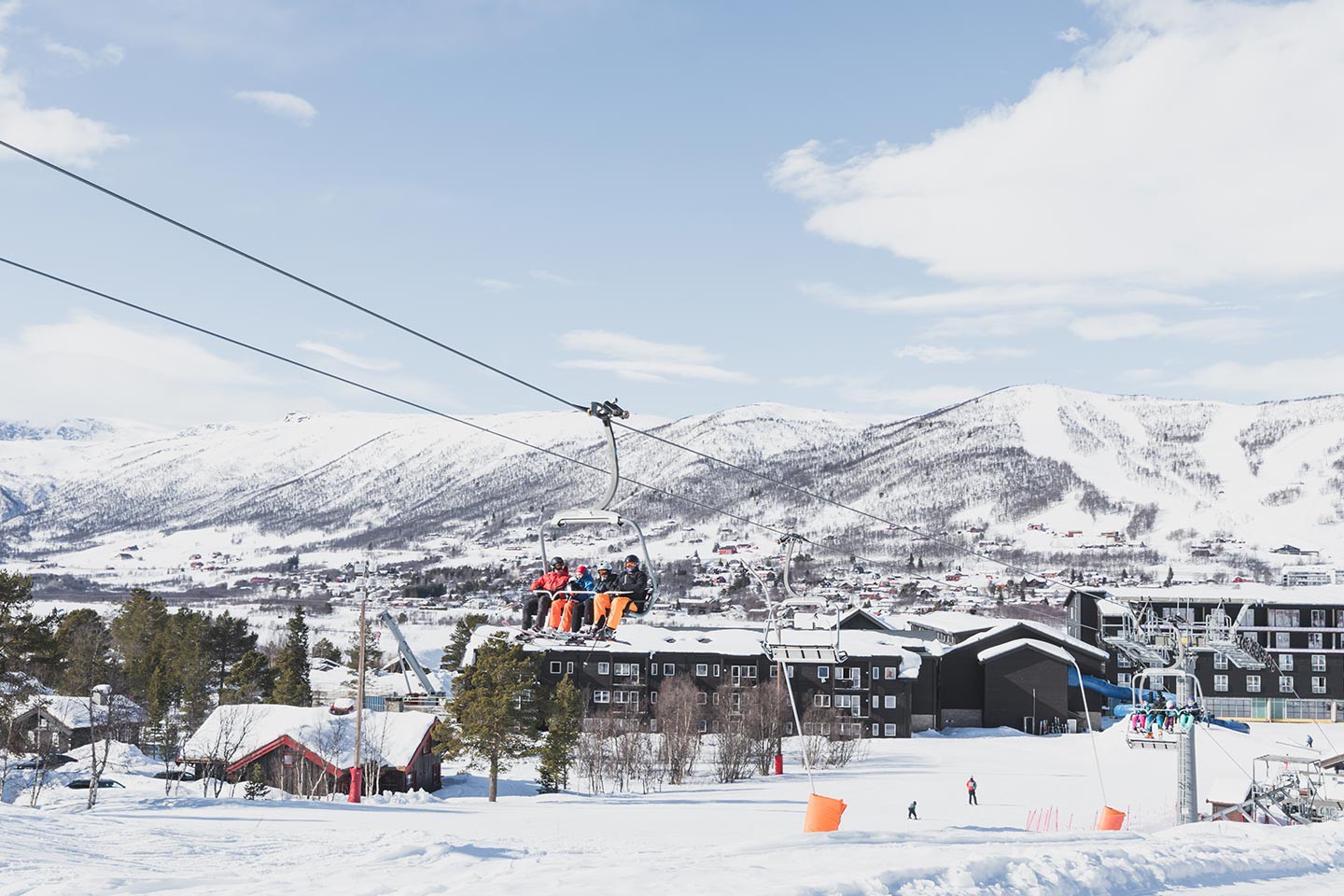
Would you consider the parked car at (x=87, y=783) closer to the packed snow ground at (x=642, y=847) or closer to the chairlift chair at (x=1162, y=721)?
the packed snow ground at (x=642, y=847)

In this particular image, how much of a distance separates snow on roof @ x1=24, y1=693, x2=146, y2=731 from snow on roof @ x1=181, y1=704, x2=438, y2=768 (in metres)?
18.9

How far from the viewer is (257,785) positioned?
52844 mm

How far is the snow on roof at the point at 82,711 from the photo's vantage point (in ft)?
239

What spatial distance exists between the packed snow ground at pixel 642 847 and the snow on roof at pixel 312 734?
10.3 feet

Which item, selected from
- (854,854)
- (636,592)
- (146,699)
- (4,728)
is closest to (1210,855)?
(854,854)

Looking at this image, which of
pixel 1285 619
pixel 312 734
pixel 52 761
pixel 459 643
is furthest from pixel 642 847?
pixel 1285 619

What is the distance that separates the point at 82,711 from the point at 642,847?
62.1 m

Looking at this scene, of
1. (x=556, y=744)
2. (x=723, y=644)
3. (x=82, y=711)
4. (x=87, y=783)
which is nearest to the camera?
(x=556, y=744)

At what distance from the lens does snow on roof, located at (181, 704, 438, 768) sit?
180ft

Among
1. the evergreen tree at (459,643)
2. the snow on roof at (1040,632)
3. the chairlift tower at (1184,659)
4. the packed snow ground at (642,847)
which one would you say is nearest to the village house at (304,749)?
the packed snow ground at (642,847)

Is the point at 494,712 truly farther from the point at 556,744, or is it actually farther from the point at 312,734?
the point at 312,734

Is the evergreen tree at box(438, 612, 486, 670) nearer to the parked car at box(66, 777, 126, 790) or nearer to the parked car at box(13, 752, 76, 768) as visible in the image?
the parked car at box(13, 752, 76, 768)

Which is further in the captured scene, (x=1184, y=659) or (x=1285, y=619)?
(x=1285, y=619)

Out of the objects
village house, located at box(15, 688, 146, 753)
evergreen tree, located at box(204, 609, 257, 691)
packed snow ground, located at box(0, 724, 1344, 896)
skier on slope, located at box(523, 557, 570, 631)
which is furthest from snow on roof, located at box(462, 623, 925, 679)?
skier on slope, located at box(523, 557, 570, 631)
